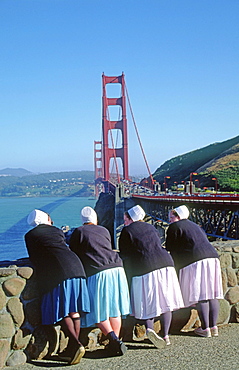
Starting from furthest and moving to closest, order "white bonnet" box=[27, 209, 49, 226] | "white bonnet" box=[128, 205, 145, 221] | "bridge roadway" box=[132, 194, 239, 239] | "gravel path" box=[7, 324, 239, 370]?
"bridge roadway" box=[132, 194, 239, 239] → "white bonnet" box=[128, 205, 145, 221] → "white bonnet" box=[27, 209, 49, 226] → "gravel path" box=[7, 324, 239, 370]

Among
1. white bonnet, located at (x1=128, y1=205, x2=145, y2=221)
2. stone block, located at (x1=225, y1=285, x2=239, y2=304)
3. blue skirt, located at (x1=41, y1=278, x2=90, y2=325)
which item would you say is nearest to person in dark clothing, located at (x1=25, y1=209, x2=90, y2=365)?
blue skirt, located at (x1=41, y1=278, x2=90, y2=325)

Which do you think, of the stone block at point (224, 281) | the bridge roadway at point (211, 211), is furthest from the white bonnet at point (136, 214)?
the bridge roadway at point (211, 211)

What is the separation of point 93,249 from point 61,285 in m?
0.46

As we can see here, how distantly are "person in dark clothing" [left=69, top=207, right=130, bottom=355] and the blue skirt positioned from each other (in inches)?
5.0

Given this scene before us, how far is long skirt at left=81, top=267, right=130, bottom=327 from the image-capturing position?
4.67 meters

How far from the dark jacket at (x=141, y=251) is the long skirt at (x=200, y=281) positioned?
29 centimetres

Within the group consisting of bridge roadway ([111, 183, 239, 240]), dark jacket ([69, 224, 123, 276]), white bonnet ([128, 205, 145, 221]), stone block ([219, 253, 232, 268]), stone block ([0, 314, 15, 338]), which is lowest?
bridge roadway ([111, 183, 239, 240])

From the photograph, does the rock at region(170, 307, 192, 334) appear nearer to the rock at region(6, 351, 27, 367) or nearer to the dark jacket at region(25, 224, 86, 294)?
the dark jacket at region(25, 224, 86, 294)

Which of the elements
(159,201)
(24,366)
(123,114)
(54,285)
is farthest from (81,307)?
(123,114)

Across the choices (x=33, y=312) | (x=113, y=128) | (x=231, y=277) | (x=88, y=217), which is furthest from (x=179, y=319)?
(x=113, y=128)

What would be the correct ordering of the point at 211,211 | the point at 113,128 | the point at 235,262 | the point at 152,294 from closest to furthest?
the point at 152,294
the point at 235,262
the point at 211,211
the point at 113,128

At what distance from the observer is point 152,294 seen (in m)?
4.95

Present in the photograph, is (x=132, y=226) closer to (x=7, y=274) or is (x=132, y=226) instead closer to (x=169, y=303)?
(x=169, y=303)

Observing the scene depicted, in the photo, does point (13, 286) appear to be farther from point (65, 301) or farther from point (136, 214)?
point (136, 214)
